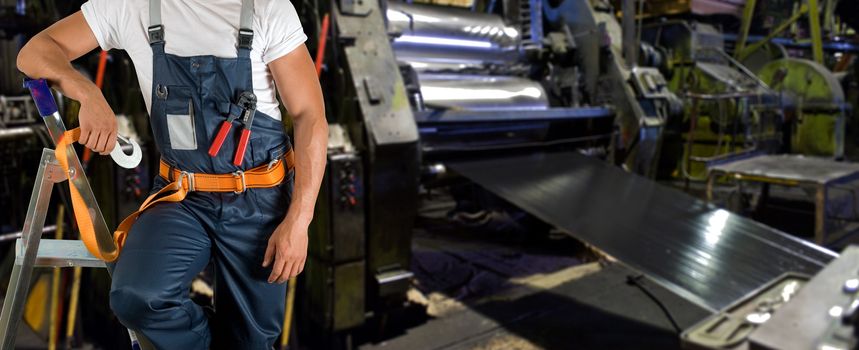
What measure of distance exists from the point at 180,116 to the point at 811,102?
6.84m

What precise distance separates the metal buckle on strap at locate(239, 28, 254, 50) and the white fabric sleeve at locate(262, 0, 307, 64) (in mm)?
37

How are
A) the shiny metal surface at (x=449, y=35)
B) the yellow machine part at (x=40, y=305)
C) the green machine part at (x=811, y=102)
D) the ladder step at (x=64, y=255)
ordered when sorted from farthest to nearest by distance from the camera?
the green machine part at (x=811, y=102)
the shiny metal surface at (x=449, y=35)
the yellow machine part at (x=40, y=305)
the ladder step at (x=64, y=255)

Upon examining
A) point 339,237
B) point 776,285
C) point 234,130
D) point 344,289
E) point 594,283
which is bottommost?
point 594,283

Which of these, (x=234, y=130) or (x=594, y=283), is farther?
(x=594, y=283)

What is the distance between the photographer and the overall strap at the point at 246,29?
1098mm

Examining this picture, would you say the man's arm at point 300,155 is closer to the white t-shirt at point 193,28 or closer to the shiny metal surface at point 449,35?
the white t-shirt at point 193,28

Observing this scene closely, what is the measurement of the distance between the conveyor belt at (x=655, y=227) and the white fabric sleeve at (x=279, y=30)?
5.90 ft

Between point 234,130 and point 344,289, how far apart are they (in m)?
1.42

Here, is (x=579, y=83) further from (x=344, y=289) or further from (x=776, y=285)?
(x=776, y=285)

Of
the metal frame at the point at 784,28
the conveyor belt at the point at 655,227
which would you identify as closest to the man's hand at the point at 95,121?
the conveyor belt at the point at 655,227

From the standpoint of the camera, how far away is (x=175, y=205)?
1194 mm

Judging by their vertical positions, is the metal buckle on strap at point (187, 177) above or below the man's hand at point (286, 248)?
above

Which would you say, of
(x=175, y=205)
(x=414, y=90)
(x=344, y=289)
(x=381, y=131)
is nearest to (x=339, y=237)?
(x=344, y=289)

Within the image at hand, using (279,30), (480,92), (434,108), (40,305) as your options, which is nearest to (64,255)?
(279,30)
